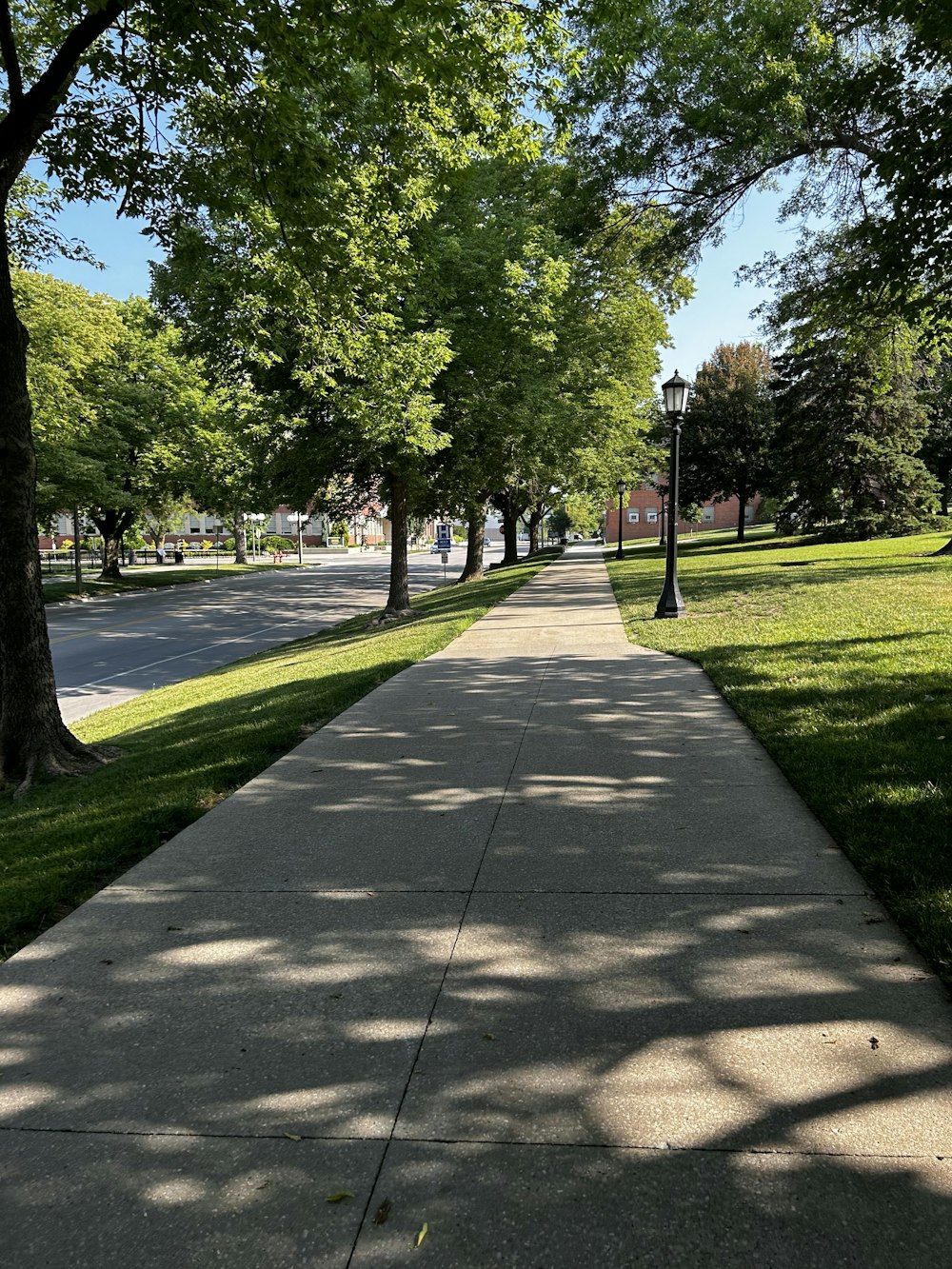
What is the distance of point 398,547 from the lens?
21.6 metres

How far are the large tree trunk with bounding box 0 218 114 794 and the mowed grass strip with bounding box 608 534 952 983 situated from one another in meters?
6.05

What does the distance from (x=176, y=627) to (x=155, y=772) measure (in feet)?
64.8

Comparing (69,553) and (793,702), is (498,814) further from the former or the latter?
(69,553)

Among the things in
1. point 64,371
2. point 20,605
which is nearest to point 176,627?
point 64,371

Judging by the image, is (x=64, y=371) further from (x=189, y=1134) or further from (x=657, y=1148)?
(x=657, y=1148)

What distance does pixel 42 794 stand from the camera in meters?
6.73

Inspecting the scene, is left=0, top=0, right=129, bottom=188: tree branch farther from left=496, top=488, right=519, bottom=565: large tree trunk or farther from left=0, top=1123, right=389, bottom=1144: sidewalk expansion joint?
left=496, top=488, right=519, bottom=565: large tree trunk

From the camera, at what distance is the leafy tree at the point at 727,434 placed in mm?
40344

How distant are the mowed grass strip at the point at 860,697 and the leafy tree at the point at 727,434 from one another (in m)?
25.1

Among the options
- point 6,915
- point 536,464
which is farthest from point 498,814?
point 536,464

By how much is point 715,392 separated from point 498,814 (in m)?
39.9

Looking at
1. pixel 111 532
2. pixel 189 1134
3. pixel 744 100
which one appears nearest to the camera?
pixel 189 1134

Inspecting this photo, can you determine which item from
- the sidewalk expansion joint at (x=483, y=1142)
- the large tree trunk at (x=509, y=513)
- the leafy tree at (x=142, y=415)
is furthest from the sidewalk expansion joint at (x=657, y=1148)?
the leafy tree at (x=142, y=415)

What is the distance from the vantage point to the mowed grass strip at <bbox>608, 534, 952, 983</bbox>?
3873mm
